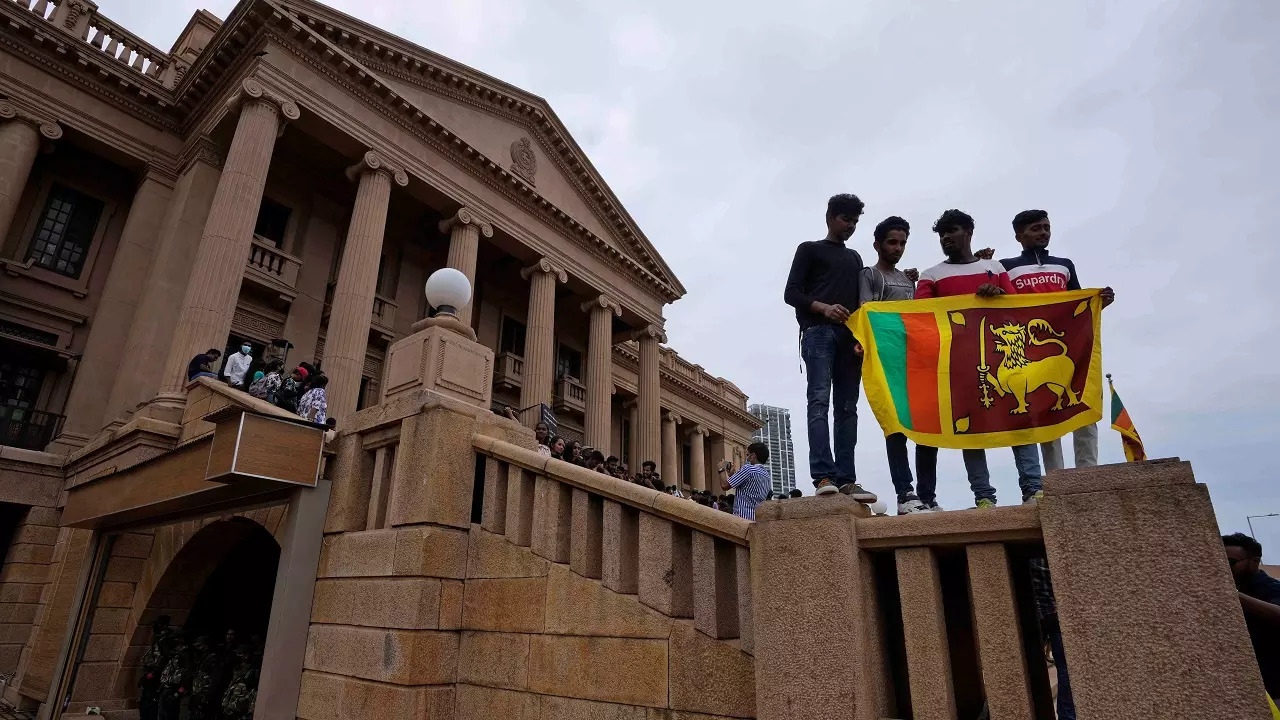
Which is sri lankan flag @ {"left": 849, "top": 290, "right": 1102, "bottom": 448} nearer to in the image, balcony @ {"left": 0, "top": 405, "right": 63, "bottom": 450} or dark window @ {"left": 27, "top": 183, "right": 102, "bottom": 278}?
balcony @ {"left": 0, "top": 405, "right": 63, "bottom": 450}

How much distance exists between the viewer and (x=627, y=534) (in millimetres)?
4605

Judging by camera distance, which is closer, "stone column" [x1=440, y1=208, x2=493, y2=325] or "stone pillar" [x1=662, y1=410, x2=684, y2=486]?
"stone column" [x1=440, y1=208, x2=493, y2=325]

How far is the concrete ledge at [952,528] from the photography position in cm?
292

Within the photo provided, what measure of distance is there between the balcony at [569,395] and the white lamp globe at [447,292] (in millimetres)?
20364

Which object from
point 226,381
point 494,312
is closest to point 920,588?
point 226,381

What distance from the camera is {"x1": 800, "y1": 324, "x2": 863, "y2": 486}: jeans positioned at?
4.25 m

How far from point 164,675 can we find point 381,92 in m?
14.8

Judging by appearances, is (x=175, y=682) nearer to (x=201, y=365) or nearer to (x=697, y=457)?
(x=201, y=365)

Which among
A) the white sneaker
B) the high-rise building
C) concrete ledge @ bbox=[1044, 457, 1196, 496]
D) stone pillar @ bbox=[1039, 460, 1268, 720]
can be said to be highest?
the high-rise building

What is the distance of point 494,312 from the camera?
2547cm

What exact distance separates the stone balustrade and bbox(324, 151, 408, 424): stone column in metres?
10.5

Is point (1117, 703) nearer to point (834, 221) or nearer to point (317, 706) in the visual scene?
point (834, 221)

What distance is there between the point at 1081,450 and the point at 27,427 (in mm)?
19648

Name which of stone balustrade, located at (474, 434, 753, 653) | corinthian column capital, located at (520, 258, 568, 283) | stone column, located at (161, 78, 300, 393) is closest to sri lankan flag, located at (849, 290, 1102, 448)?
stone balustrade, located at (474, 434, 753, 653)
